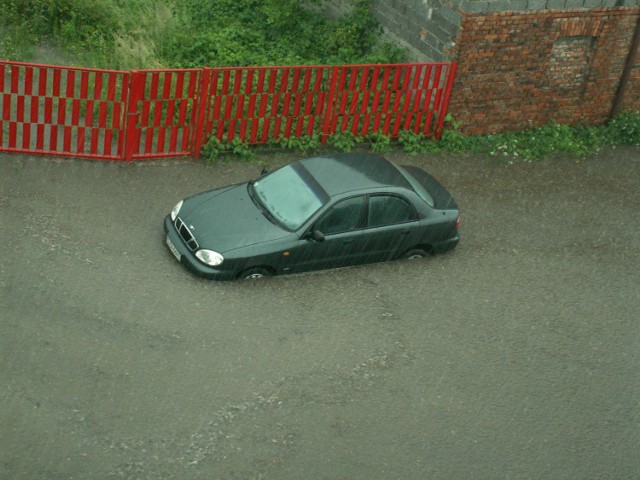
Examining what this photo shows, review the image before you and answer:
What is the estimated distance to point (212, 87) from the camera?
1403 centimetres

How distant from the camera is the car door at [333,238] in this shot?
11477 mm

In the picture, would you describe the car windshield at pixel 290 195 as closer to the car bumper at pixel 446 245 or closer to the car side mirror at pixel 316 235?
the car side mirror at pixel 316 235

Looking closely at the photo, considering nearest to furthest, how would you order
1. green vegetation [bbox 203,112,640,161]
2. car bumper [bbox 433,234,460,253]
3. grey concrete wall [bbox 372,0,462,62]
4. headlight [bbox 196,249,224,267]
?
1. headlight [bbox 196,249,224,267]
2. car bumper [bbox 433,234,460,253]
3. green vegetation [bbox 203,112,640,161]
4. grey concrete wall [bbox 372,0,462,62]

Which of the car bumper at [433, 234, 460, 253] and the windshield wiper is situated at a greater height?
the windshield wiper

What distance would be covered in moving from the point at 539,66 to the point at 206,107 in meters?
6.32

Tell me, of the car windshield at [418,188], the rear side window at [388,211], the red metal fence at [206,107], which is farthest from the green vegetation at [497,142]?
the rear side window at [388,211]

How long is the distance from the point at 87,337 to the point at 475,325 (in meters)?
4.99

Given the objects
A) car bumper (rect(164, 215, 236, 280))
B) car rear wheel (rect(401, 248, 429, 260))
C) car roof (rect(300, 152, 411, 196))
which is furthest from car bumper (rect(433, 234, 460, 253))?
car bumper (rect(164, 215, 236, 280))

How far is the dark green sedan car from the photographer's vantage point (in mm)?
11344

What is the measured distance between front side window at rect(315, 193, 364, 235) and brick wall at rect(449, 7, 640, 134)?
490 centimetres

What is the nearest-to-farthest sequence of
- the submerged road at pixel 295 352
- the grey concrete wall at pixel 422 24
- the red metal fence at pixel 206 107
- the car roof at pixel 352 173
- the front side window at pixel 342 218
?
the submerged road at pixel 295 352 → the front side window at pixel 342 218 → the car roof at pixel 352 173 → the red metal fence at pixel 206 107 → the grey concrete wall at pixel 422 24

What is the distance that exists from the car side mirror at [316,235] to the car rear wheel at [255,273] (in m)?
0.77

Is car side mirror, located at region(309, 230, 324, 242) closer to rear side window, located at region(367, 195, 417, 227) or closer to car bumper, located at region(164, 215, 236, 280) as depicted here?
rear side window, located at region(367, 195, 417, 227)

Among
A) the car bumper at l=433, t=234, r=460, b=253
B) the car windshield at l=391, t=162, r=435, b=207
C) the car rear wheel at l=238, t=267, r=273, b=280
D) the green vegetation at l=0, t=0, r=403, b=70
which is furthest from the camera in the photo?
the green vegetation at l=0, t=0, r=403, b=70
